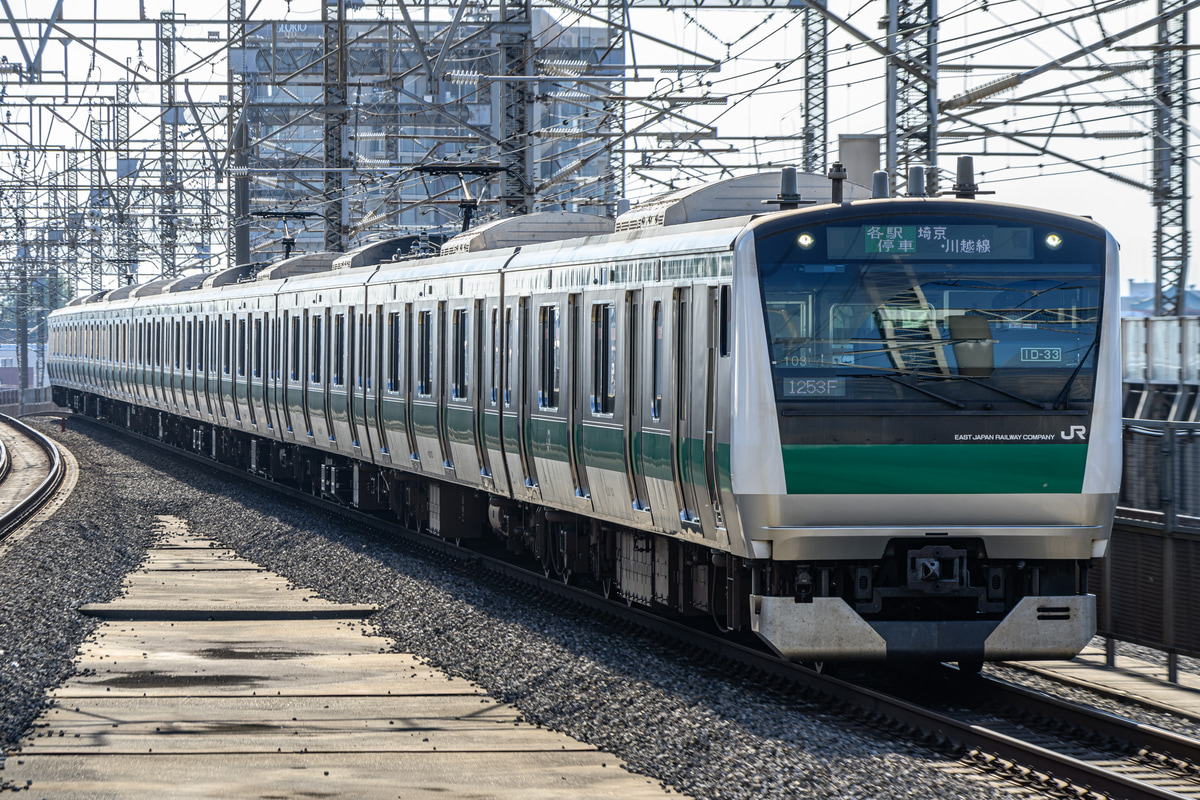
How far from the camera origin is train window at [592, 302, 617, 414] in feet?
40.5

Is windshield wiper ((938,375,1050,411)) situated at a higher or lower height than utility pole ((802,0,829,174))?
lower

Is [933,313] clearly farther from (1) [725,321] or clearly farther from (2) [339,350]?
(2) [339,350]

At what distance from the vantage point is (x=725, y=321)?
33.6ft

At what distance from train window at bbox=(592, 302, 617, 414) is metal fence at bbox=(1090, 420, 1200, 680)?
3640 millimetres

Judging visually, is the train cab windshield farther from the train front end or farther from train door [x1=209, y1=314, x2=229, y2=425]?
train door [x1=209, y1=314, x2=229, y2=425]

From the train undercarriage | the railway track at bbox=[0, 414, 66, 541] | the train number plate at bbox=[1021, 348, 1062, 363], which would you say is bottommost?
the railway track at bbox=[0, 414, 66, 541]

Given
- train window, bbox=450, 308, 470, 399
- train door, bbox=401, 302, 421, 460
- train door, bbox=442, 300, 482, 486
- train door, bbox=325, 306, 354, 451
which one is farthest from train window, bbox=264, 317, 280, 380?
train window, bbox=450, 308, 470, 399

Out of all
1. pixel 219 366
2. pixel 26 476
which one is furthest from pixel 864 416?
pixel 26 476

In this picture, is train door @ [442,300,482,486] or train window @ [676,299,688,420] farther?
train door @ [442,300,482,486]

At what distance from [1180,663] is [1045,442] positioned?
2831mm

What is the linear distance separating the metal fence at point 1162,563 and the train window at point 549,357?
4.41 metres

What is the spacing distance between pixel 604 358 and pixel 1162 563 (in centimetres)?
416

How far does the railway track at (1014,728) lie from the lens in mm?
8031

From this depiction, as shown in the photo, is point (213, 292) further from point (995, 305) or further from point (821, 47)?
point (995, 305)
